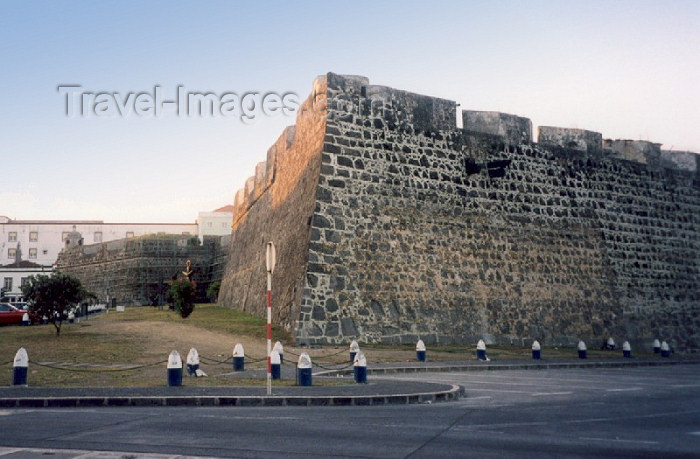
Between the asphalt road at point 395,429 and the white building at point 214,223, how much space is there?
6113 cm

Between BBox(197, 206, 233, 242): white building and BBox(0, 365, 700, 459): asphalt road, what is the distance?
6113 centimetres

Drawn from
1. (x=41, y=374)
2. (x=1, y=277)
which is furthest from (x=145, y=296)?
(x=41, y=374)

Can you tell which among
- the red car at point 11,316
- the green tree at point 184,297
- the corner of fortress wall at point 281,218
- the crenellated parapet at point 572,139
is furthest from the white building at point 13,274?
the crenellated parapet at point 572,139

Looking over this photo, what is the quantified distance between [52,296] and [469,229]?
40.8 ft

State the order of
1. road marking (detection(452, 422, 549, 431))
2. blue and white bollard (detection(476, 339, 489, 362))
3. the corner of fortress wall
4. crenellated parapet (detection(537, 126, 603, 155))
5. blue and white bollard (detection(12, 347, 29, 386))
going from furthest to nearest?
crenellated parapet (detection(537, 126, 603, 155))
the corner of fortress wall
blue and white bollard (detection(476, 339, 489, 362))
blue and white bollard (detection(12, 347, 29, 386))
road marking (detection(452, 422, 549, 431))

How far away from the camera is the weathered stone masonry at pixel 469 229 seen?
17641 mm

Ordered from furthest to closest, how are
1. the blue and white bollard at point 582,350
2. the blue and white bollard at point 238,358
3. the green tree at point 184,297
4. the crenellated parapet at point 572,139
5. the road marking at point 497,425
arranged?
1. the green tree at point 184,297
2. the crenellated parapet at point 572,139
3. the blue and white bollard at point 582,350
4. the blue and white bollard at point 238,358
5. the road marking at point 497,425

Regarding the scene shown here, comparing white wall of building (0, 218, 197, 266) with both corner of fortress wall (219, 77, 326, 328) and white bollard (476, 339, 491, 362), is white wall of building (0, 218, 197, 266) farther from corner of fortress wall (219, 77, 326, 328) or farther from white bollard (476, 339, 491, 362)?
white bollard (476, 339, 491, 362)

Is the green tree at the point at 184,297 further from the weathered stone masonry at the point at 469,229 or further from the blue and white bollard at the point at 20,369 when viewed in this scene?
the blue and white bollard at the point at 20,369

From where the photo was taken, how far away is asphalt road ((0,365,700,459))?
545cm

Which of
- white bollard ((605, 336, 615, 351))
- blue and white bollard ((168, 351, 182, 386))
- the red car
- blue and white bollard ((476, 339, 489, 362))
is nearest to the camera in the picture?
blue and white bollard ((168, 351, 182, 386))

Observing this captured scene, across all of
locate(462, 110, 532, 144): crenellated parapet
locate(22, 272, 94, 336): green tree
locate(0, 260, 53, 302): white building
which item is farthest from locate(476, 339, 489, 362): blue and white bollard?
locate(0, 260, 53, 302): white building

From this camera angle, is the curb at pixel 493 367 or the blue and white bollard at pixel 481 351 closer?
the curb at pixel 493 367

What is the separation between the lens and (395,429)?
21.7ft
